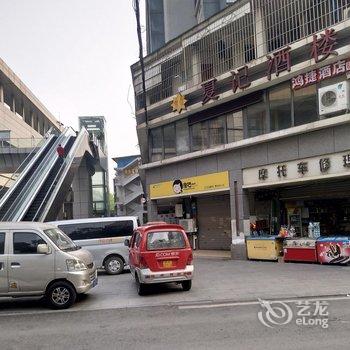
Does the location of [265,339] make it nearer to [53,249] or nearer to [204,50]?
[53,249]

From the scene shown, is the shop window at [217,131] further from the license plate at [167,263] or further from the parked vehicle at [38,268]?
the parked vehicle at [38,268]

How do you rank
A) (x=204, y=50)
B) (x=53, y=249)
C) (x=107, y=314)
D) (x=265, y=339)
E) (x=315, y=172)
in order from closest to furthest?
(x=265, y=339), (x=107, y=314), (x=53, y=249), (x=315, y=172), (x=204, y=50)

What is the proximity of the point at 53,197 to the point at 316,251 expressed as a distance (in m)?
13.2

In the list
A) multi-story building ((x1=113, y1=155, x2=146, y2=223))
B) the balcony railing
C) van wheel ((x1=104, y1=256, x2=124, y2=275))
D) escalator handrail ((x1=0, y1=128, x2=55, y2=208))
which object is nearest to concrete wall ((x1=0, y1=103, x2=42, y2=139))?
multi-story building ((x1=113, y1=155, x2=146, y2=223))

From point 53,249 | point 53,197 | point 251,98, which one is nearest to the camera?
point 53,249

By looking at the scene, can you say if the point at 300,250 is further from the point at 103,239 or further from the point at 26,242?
the point at 26,242

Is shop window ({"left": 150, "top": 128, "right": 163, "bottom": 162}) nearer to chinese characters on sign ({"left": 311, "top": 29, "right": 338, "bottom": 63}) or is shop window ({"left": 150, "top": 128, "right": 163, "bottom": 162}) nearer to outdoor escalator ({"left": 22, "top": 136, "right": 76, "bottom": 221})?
outdoor escalator ({"left": 22, "top": 136, "right": 76, "bottom": 221})

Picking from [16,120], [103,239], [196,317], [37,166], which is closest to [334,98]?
[103,239]

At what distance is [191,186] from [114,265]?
7.06 meters

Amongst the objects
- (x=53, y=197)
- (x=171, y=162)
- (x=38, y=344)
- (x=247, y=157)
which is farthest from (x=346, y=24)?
(x=53, y=197)

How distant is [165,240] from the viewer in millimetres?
12352

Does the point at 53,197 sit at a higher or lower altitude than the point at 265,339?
higher

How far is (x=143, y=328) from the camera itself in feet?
27.5

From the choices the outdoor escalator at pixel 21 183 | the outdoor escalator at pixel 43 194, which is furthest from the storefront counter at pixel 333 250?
the outdoor escalator at pixel 21 183
